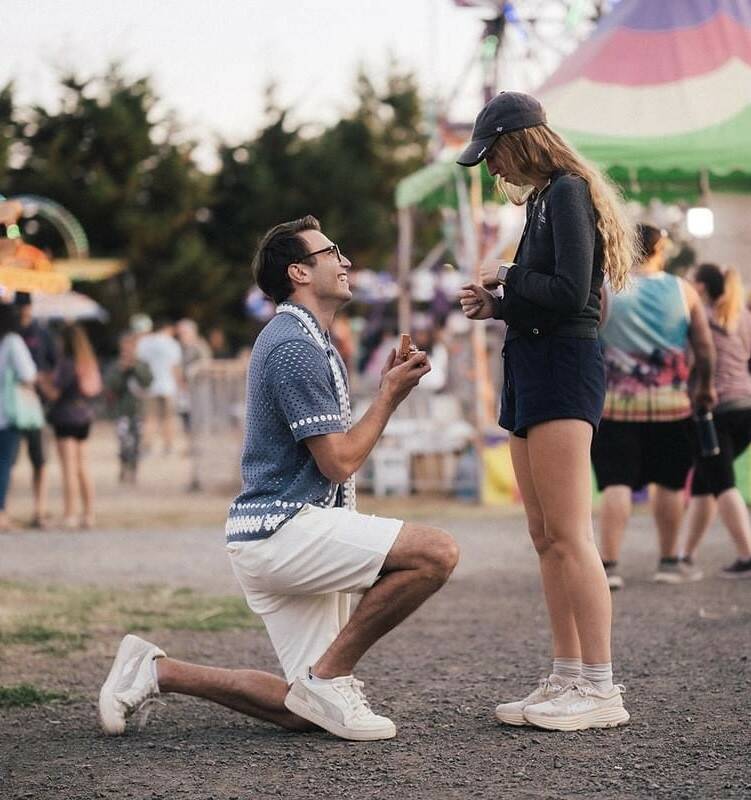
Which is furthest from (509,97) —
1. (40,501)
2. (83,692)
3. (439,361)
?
(439,361)

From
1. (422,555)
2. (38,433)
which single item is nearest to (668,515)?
(422,555)

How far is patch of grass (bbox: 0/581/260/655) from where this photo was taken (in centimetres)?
668

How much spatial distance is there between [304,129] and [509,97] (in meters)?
39.6

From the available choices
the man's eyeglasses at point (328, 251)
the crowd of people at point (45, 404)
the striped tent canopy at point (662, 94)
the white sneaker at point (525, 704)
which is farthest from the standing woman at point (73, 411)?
the white sneaker at point (525, 704)

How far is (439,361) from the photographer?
19391 millimetres

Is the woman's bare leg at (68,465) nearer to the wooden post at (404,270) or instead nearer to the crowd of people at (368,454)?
the wooden post at (404,270)

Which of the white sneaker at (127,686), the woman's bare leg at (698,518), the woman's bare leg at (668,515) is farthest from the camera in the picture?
the woman's bare leg at (698,518)

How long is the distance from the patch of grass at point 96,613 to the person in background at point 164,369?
479 inches

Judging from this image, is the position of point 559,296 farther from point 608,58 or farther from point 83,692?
point 608,58

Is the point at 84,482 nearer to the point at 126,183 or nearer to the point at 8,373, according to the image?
the point at 8,373

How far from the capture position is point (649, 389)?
7570mm

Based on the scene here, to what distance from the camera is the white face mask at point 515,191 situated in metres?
4.74

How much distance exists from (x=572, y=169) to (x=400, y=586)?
1.39 meters

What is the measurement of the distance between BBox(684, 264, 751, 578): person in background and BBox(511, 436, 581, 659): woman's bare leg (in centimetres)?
365
